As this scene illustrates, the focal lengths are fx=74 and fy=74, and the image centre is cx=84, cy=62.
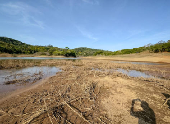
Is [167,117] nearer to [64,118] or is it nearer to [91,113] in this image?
[91,113]

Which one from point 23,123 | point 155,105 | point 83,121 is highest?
point 23,123

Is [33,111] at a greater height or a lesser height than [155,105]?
greater

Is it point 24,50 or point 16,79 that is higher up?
point 24,50

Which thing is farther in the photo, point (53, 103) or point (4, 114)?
point (53, 103)

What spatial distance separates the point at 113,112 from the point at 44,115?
279 centimetres

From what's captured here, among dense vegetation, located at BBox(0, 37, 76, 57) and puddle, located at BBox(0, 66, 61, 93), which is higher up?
dense vegetation, located at BBox(0, 37, 76, 57)

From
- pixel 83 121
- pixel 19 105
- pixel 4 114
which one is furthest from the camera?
pixel 19 105

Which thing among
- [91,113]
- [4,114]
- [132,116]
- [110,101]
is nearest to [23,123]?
[4,114]

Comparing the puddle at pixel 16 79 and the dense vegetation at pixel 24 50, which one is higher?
the dense vegetation at pixel 24 50

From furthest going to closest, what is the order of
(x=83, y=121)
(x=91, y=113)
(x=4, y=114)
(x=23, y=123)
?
(x=91, y=113) < (x=4, y=114) < (x=83, y=121) < (x=23, y=123)

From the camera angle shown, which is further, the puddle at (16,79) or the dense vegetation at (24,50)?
the dense vegetation at (24,50)

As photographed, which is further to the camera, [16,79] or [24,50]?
[24,50]

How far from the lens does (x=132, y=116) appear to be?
2.97 m

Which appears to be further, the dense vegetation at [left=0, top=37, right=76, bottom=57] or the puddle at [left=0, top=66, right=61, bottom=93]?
the dense vegetation at [left=0, top=37, right=76, bottom=57]
